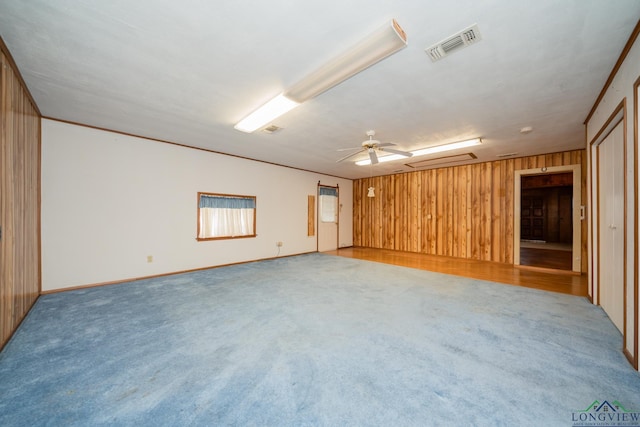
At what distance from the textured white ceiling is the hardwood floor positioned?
8.53 feet

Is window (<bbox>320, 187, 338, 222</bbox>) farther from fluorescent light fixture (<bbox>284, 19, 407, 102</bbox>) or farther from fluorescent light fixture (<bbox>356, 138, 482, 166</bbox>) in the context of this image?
fluorescent light fixture (<bbox>284, 19, 407, 102</bbox>)

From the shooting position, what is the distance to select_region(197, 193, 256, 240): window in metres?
5.19

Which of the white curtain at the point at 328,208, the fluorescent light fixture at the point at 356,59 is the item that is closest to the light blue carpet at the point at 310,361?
the fluorescent light fixture at the point at 356,59

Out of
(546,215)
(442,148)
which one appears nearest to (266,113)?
(442,148)

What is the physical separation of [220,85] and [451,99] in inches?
106

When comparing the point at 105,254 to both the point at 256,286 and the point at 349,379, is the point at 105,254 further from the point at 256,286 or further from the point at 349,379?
the point at 349,379

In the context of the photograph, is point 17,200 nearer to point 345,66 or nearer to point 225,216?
point 225,216

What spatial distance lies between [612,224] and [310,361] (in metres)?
3.57

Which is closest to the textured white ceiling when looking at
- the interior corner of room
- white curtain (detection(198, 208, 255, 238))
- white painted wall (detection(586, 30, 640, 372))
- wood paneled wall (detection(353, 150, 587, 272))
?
the interior corner of room

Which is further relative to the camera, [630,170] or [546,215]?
[546,215]

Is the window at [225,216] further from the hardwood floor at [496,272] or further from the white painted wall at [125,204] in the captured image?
the hardwood floor at [496,272]

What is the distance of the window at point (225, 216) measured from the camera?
5.19 metres

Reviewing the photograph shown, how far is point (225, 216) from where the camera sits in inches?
218

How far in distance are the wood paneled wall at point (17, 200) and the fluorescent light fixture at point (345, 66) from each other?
2.41 metres
